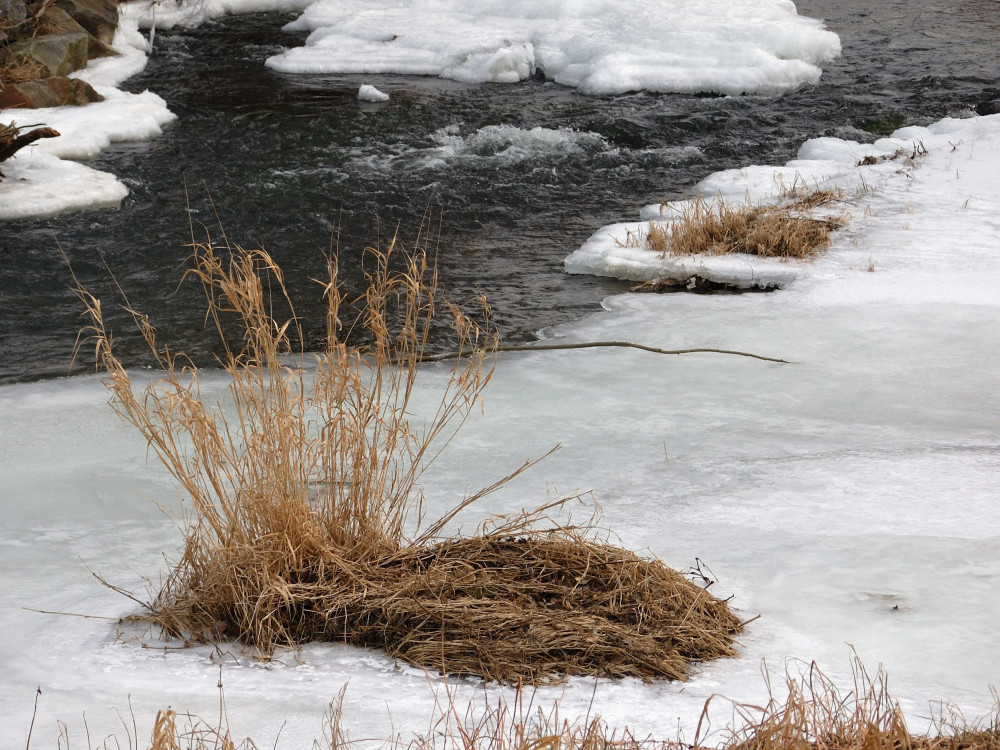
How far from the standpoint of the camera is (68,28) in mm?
12469

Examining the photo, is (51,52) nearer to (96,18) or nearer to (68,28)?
(68,28)

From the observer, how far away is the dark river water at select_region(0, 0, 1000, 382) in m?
6.98

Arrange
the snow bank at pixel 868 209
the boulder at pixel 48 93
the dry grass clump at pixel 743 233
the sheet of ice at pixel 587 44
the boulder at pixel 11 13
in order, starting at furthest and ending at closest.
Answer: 1. the sheet of ice at pixel 587 44
2. the boulder at pixel 11 13
3. the boulder at pixel 48 93
4. the dry grass clump at pixel 743 233
5. the snow bank at pixel 868 209

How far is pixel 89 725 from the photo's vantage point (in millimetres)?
2688

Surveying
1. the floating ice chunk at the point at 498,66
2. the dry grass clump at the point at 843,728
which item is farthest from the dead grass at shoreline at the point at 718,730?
the floating ice chunk at the point at 498,66

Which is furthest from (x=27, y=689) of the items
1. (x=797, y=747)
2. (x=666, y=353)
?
(x=666, y=353)

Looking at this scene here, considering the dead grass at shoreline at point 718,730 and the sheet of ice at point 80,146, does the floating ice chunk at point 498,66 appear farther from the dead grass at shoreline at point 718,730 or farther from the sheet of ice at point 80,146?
the dead grass at shoreline at point 718,730

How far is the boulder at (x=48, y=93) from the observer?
407 inches

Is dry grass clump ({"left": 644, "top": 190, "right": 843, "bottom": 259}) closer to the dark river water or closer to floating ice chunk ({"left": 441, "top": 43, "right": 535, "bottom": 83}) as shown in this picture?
the dark river water

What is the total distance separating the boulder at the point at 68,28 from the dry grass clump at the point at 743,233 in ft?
26.9

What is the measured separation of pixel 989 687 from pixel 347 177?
7.35 metres

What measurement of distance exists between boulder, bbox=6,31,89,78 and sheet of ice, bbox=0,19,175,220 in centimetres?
31

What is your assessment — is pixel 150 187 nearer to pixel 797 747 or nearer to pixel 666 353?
pixel 666 353

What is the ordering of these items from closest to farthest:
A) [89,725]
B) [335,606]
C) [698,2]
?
[89,725] → [335,606] → [698,2]
